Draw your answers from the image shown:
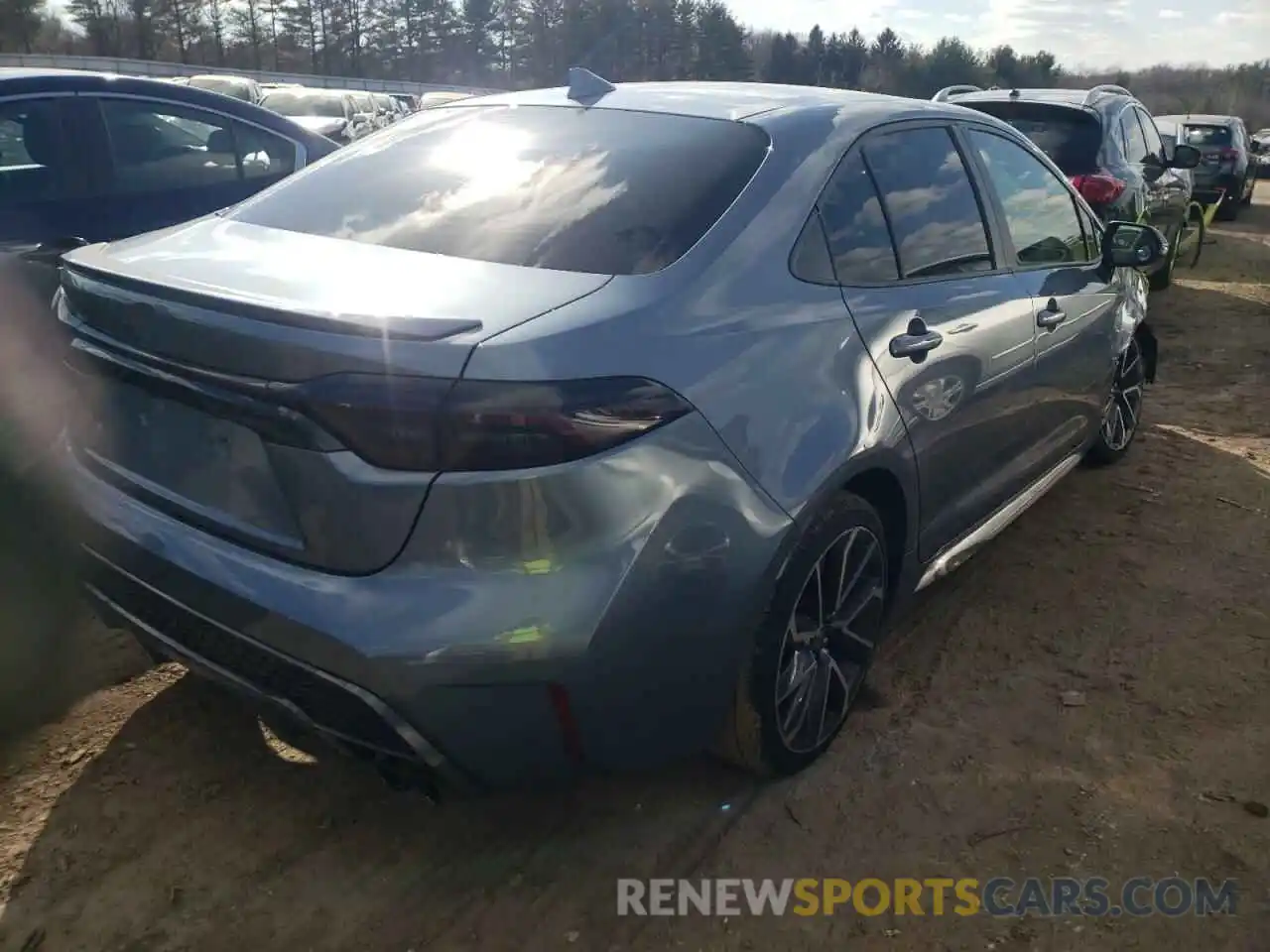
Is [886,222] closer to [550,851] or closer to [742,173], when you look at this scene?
[742,173]

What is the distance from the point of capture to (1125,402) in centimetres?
512

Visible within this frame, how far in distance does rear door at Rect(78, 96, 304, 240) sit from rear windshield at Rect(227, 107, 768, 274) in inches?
73.2

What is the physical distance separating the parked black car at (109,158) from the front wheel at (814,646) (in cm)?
294

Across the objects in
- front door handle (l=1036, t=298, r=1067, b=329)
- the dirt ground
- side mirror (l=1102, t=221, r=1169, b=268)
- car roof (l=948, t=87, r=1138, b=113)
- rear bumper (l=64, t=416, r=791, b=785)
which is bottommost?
the dirt ground

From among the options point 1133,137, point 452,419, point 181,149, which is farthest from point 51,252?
point 1133,137

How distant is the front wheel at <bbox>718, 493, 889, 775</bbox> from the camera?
2.49 m

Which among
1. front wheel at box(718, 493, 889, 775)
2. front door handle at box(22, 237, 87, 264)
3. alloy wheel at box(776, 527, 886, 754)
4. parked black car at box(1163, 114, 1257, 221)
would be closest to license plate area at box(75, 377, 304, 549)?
front wheel at box(718, 493, 889, 775)

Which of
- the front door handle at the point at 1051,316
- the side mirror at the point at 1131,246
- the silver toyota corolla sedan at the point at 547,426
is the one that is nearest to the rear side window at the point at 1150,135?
the side mirror at the point at 1131,246

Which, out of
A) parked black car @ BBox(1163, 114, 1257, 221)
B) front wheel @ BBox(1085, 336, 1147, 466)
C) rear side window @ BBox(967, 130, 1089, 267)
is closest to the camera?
rear side window @ BBox(967, 130, 1089, 267)

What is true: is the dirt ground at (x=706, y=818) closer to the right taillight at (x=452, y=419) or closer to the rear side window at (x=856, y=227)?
the right taillight at (x=452, y=419)

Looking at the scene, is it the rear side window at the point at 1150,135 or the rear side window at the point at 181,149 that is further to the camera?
the rear side window at the point at 1150,135

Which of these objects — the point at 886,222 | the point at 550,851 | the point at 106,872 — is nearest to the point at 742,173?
the point at 886,222

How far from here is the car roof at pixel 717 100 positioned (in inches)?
116

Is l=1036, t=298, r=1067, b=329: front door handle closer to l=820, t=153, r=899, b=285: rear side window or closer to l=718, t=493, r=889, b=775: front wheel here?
l=820, t=153, r=899, b=285: rear side window
